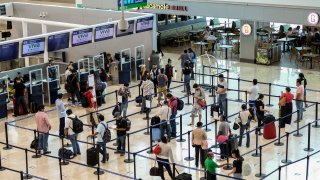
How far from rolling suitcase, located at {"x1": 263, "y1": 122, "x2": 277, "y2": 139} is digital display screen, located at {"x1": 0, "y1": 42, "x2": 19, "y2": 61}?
1010 cm

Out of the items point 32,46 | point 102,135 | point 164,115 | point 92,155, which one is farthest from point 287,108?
point 32,46

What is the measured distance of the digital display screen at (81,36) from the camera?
87.5 ft

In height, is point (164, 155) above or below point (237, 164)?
below

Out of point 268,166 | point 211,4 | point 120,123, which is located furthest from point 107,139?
point 211,4

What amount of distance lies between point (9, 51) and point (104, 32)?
4568 mm

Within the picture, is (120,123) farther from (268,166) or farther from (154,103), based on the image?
(154,103)

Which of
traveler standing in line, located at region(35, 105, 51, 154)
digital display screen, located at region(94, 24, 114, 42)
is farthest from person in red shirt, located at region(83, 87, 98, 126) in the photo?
digital display screen, located at region(94, 24, 114, 42)

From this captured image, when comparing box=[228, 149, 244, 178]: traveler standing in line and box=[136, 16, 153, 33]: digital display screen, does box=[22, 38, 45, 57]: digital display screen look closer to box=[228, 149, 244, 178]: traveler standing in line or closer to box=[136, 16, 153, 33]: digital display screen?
box=[136, 16, 153, 33]: digital display screen

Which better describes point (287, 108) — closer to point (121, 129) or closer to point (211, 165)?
point (121, 129)

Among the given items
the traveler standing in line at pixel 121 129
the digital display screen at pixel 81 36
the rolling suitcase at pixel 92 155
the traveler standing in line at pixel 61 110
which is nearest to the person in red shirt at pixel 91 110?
the traveler standing in line at pixel 61 110

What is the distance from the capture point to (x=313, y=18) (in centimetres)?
2823

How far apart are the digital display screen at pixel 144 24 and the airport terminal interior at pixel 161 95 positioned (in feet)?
0.16

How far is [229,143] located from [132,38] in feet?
42.0

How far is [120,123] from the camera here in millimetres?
18578
